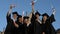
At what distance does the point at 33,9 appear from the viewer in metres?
11.2

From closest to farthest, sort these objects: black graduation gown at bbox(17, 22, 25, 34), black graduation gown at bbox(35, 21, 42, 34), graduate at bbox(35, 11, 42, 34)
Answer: graduate at bbox(35, 11, 42, 34), black graduation gown at bbox(35, 21, 42, 34), black graduation gown at bbox(17, 22, 25, 34)

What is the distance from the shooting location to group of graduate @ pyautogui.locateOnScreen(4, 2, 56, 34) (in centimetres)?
1120

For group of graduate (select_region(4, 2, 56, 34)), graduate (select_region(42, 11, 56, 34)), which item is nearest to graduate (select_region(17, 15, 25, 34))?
group of graduate (select_region(4, 2, 56, 34))

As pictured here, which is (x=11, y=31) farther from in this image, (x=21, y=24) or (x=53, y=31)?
(x=53, y=31)

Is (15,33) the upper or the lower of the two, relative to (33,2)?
lower

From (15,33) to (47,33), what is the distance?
1.48 m

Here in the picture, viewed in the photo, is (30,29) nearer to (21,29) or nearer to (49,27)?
(21,29)

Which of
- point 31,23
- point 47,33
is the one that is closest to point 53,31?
point 47,33

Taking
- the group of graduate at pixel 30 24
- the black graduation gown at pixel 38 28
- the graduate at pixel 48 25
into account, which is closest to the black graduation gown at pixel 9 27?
the group of graduate at pixel 30 24

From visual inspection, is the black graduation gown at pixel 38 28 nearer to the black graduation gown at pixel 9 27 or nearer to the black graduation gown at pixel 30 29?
the black graduation gown at pixel 30 29

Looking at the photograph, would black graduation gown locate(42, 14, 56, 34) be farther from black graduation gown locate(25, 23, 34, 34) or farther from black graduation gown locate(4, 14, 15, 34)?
black graduation gown locate(4, 14, 15, 34)

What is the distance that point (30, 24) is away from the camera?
11328mm

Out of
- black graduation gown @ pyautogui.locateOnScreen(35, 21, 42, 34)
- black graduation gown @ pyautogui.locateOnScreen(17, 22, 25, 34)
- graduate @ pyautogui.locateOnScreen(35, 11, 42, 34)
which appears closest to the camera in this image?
graduate @ pyautogui.locateOnScreen(35, 11, 42, 34)

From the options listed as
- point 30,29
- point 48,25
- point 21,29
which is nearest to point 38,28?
point 30,29
